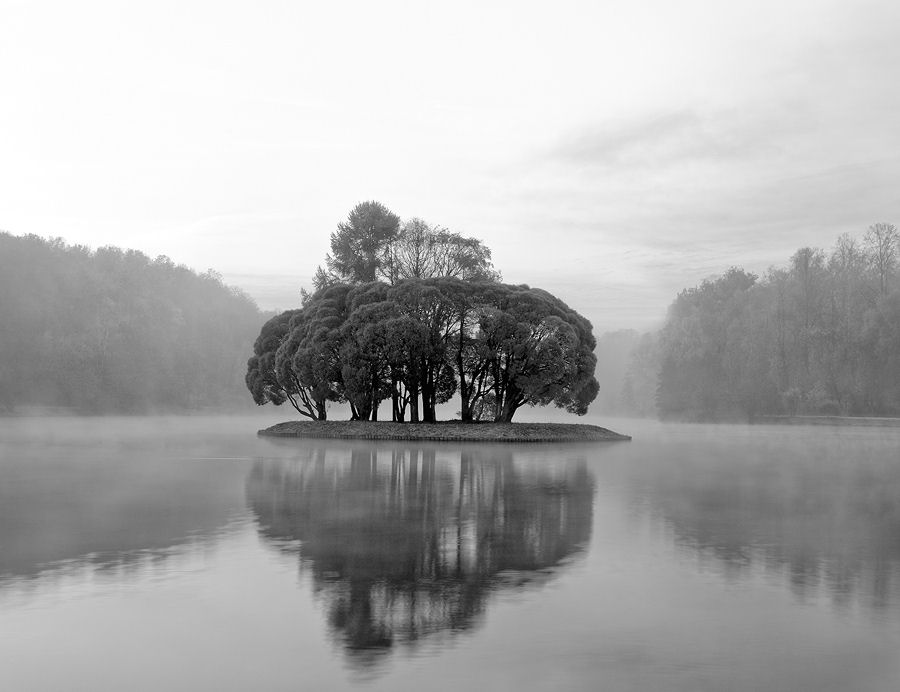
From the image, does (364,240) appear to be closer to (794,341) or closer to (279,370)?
(279,370)

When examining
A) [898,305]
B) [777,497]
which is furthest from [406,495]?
[898,305]

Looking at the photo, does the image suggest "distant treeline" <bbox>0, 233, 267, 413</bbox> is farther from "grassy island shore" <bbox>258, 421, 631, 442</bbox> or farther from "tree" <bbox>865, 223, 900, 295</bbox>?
"tree" <bbox>865, 223, 900, 295</bbox>

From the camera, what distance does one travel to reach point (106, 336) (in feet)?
261

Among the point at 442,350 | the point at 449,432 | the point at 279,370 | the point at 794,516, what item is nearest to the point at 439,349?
the point at 442,350

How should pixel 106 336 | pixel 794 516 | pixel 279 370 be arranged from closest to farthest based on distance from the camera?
1. pixel 794 516
2. pixel 279 370
3. pixel 106 336

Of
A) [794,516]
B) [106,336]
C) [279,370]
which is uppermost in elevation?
[106,336]

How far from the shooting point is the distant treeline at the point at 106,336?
73562mm

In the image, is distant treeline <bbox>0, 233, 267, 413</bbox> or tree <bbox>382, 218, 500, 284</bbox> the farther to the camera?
distant treeline <bbox>0, 233, 267, 413</bbox>

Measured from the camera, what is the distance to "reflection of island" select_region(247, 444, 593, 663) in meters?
7.19

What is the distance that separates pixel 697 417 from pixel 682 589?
7200 centimetres

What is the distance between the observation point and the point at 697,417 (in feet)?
253

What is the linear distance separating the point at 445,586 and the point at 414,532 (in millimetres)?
3412

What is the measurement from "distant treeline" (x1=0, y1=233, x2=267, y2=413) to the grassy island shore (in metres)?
41.1

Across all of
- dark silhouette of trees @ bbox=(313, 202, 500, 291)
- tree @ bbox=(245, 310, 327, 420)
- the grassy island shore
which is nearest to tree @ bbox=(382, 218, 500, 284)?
dark silhouette of trees @ bbox=(313, 202, 500, 291)
